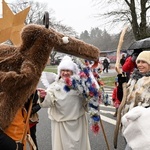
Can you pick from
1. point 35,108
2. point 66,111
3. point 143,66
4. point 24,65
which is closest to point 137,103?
point 143,66

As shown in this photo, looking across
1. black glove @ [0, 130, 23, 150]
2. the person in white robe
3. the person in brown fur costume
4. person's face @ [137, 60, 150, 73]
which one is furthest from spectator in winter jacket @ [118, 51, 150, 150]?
black glove @ [0, 130, 23, 150]

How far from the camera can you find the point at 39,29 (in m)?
1.99

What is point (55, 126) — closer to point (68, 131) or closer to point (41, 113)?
point (68, 131)

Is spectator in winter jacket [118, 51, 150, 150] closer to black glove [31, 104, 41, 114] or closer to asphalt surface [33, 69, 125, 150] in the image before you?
black glove [31, 104, 41, 114]

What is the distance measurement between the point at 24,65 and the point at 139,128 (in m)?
1.18

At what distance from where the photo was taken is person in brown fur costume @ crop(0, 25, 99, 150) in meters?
1.89

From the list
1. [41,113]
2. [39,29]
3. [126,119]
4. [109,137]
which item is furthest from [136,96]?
[41,113]

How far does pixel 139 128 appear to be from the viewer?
246 cm

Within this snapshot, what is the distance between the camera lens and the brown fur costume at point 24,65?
6.20 feet

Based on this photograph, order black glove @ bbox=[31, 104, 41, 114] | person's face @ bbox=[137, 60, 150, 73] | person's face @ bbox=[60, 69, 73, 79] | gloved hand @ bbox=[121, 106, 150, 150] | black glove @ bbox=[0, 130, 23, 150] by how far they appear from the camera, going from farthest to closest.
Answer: person's face @ bbox=[60, 69, 73, 79] → black glove @ bbox=[31, 104, 41, 114] → person's face @ bbox=[137, 60, 150, 73] → gloved hand @ bbox=[121, 106, 150, 150] → black glove @ bbox=[0, 130, 23, 150]

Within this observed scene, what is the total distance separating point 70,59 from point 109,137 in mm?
2323

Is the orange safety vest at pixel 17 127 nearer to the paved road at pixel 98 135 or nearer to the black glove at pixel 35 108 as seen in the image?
the black glove at pixel 35 108

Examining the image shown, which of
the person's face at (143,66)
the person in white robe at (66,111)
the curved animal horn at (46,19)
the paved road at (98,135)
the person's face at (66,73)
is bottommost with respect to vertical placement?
the paved road at (98,135)

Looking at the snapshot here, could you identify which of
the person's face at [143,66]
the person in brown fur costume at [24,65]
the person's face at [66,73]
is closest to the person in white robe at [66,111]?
the person's face at [66,73]
